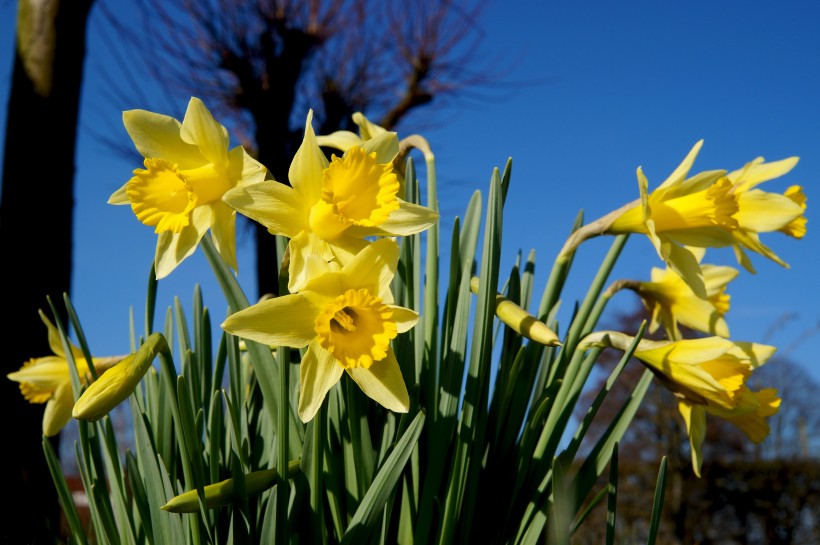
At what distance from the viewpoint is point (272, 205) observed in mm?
757

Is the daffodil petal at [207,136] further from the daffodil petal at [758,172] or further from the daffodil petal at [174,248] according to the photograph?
the daffodil petal at [758,172]

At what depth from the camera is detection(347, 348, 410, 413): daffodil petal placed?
2.48ft

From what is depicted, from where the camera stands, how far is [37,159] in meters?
2.64

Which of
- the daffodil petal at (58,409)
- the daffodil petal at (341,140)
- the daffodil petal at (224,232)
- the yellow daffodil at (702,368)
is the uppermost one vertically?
the daffodil petal at (341,140)

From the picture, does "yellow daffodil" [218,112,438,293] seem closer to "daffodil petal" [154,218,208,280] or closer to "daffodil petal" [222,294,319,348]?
"daffodil petal" [222,294,319,348]

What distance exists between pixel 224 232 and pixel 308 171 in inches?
6.0

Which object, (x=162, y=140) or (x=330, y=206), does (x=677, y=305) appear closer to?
(x=330, y=206)

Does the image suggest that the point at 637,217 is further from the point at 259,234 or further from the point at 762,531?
the point at 762,531

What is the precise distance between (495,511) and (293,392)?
1.04 feet

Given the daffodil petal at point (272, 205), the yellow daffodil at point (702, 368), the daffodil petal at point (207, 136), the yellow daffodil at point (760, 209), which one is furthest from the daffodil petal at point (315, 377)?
the yellow daffodil at point (760, 209)

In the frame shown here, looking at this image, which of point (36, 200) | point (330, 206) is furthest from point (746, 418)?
point (36, 200)

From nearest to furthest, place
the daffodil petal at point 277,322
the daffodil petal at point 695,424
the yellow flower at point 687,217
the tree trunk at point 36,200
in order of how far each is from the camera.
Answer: the daffodil petal at point 277,322, the yellow flower at point 687,217, the daffodil petal at point 695,424, the tree trunk at point 36,200

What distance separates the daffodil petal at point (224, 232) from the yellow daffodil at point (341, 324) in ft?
0.43

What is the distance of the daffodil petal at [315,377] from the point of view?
0.75 meters
